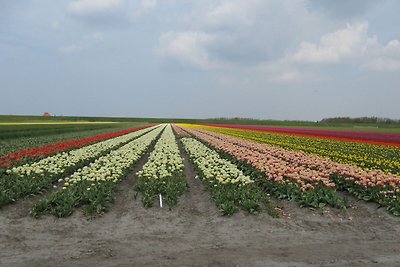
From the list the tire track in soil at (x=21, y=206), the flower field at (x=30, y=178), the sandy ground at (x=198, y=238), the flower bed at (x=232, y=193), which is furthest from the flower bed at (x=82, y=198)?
the flower bed at (x=232, y=193)

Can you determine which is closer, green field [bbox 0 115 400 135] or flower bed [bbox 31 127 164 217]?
flower bed [bbox 31 127 164 217]

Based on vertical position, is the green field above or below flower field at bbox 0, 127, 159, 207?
above

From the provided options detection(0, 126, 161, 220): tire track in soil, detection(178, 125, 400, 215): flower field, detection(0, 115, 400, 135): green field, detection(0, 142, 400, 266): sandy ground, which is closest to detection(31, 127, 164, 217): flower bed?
detection(0, 142, 400, 266): sandy ground

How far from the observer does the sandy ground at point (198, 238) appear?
5.56 meters

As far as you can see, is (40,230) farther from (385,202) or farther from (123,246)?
(385,202)

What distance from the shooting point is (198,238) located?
658cm

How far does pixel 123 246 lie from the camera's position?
6141mm

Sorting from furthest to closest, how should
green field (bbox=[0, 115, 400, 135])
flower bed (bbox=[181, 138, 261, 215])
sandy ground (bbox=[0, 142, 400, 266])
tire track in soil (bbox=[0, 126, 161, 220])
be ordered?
green field (bbox=[0, 115, 400, 135])
flower bed (bbox=[181, 138, 261, 215])
tire track in soil (bbox=[0, 126, 161, 220])
sandy ground (bbox=[0, 142, 400, 266])

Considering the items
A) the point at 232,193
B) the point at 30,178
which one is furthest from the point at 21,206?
the point at 232,193

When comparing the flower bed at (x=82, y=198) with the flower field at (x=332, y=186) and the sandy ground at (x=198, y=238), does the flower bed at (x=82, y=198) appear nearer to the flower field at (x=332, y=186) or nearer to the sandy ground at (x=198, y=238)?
the sandy ground at (x=198, y=238)

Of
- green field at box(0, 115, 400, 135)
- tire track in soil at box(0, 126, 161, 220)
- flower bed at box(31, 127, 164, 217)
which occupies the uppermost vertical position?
green field at box(0, 115, 400, 135)

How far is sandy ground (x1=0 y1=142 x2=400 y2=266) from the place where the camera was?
18.2 ft

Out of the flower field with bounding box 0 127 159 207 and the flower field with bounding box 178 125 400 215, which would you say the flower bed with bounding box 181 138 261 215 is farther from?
the flower field with bounding box 0 127 159 207

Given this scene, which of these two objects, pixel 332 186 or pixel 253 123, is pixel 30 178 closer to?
pixel 332 186
